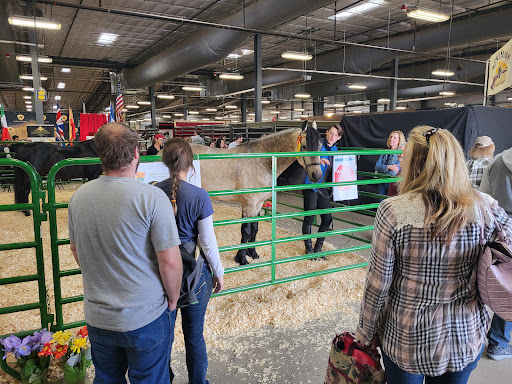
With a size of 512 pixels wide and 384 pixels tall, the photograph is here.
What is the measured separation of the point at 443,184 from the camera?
4.09 ft

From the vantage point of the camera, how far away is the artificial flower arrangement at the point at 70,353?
2180 millimetres

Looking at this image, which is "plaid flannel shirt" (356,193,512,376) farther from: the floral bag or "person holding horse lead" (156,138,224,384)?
"person holding horse lead" (156,138,224,384)

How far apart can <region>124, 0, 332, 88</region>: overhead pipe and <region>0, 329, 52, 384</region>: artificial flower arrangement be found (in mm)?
7746

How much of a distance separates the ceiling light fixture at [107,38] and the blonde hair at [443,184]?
14.8 metres

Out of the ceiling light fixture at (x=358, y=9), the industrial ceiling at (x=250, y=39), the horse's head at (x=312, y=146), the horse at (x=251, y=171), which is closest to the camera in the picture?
the horse's head at (x=312, y=146)

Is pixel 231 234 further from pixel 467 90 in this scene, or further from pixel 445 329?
pixel 467 90

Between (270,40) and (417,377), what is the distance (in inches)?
598

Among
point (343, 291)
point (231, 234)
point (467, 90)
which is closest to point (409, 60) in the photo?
point (467, 90)

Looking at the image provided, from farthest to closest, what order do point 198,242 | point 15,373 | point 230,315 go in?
point 230,315 < point 15,373 < point 198,242

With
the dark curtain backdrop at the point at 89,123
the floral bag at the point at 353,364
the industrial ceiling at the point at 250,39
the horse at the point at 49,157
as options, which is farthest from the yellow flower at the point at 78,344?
the dark curtain backdrop at the point at 89,123

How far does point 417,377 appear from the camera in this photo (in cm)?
137

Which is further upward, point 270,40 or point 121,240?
point 270,40

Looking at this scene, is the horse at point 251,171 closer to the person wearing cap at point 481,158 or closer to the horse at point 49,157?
the person wearing cap at point 481,158

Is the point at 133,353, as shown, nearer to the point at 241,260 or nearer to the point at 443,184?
the point at 443,184
